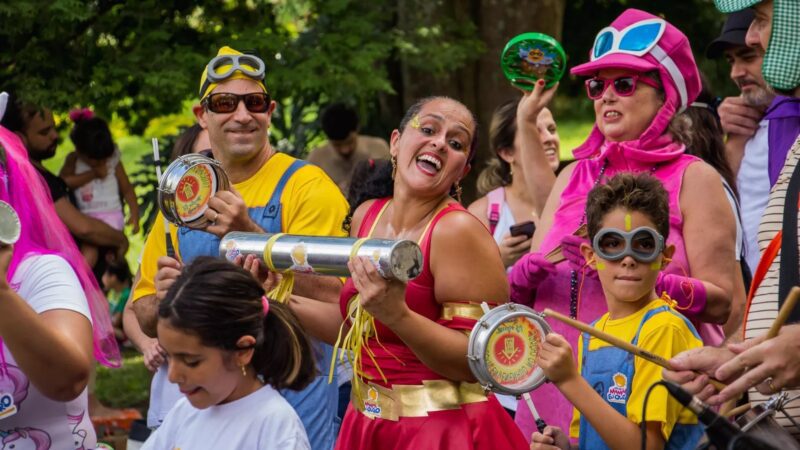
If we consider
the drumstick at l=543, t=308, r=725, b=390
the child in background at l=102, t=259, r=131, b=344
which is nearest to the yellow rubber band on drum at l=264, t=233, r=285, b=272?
the drumstick at l=543, t=308, r=725, b=390

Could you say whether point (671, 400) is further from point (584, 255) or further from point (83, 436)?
point (83, 436)

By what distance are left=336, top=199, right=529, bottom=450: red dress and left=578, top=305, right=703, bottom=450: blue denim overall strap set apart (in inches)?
8.9

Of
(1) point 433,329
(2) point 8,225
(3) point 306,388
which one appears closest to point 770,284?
(1) point 433,329

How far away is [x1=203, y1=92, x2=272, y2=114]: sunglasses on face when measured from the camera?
16.8 feet

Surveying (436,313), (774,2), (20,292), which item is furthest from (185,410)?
(774,2)

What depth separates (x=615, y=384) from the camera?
13.3ft

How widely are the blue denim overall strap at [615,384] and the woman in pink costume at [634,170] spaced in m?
0.53

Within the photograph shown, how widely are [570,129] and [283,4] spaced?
9.20 meters

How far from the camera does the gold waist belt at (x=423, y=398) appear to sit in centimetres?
408

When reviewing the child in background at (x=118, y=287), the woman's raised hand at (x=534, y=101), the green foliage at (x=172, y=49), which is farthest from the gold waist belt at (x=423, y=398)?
the child in background at (x=118, y=287)

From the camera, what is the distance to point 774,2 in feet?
12.1

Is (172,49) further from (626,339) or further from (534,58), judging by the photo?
(626,339)

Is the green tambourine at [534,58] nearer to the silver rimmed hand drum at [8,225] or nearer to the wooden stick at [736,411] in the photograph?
the wooden stick at [736,411]

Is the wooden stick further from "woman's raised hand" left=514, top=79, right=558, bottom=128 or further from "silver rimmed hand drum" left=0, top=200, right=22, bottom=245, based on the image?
"woman's raised hand" left=514, top=79, right=558, bottom=128
